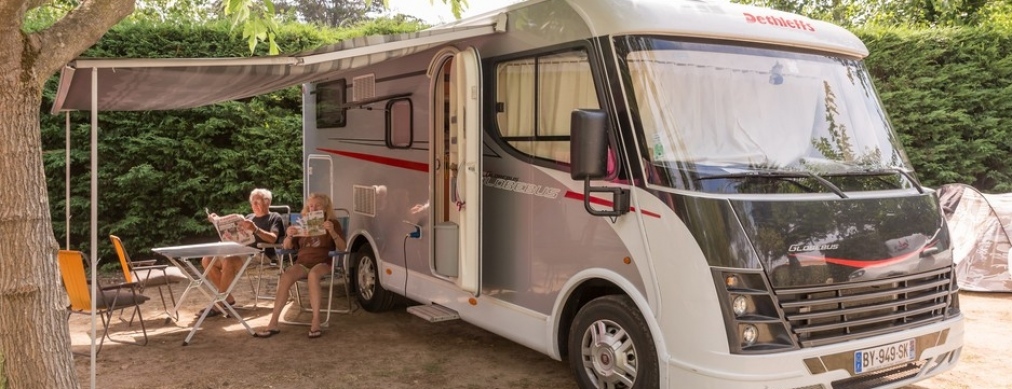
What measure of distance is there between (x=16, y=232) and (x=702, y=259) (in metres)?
2.91

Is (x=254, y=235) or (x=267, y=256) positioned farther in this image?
(x=267, y=256)

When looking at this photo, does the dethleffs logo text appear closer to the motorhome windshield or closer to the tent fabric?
the motorhome windshield

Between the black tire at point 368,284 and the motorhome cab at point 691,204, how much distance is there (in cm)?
164

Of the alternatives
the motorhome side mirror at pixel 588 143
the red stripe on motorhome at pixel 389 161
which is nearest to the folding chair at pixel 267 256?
the red stripe on motorhome at pixel 389 161

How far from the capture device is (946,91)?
34.0ft

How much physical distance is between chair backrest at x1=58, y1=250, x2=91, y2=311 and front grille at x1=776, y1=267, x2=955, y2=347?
4.31 m

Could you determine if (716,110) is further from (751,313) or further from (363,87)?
(363,87)

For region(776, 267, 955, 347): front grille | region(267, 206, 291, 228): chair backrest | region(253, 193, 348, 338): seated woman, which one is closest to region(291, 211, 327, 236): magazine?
region(253, 193, 348, 338): seated woman

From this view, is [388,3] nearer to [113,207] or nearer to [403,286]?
[403,286]

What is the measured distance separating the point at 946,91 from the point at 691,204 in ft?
27.8

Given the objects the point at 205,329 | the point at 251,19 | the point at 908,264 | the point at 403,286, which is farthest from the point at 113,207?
the point at 908,264

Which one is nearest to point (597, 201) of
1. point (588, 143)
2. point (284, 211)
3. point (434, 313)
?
point (588, 143)

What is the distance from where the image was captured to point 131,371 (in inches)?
199

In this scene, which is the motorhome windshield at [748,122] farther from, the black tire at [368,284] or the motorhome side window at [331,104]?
the motorhome side window at [331,104]
